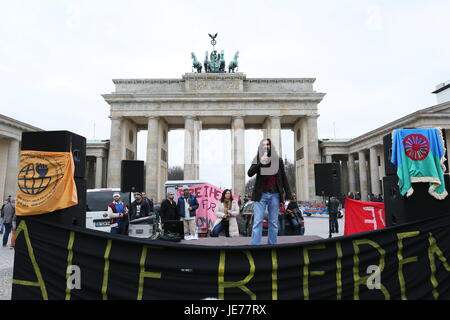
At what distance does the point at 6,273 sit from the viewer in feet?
19.6

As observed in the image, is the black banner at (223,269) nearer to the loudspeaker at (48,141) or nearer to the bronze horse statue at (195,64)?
the loudspeaker at (48,141)

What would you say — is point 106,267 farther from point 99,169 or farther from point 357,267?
point 99,169

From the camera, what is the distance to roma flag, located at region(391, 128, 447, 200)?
136 inches

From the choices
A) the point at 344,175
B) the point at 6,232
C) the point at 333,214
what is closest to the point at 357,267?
the point at 333,214

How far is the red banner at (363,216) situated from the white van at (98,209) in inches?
299

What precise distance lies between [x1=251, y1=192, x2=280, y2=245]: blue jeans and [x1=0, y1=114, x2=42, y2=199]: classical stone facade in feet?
101

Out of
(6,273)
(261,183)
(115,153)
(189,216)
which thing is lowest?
(6,273)

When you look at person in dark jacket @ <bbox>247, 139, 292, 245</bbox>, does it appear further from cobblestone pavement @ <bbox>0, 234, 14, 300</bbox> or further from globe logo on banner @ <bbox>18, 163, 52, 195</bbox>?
cobblestone pavement @ <bbox>0, 234, 14, 300</bbox>

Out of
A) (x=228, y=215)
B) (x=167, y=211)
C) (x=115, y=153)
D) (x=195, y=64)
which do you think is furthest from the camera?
(x=195, y=64)

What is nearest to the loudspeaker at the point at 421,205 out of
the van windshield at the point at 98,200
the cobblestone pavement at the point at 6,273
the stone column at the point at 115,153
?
the cobblestone pavement at the point at 6,273

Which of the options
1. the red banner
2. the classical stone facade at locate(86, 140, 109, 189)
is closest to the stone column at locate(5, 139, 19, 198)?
the classical stone facade at locate(86, 140, 109, 189)

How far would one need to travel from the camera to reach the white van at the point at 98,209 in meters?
9.70

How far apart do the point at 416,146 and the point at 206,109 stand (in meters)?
Answer: 31.7
